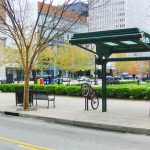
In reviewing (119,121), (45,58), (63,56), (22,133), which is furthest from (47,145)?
(63,56)

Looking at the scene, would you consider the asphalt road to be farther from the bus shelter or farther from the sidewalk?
the bus shelter

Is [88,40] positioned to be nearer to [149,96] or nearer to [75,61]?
[149,96]

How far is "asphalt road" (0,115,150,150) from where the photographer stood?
414 inches

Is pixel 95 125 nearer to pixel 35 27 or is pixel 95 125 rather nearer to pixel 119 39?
pixel 119 39

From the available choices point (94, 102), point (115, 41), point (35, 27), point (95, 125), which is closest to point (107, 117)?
point (95, 125)

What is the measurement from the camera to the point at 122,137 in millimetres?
12273

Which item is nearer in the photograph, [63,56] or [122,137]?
[122,137]

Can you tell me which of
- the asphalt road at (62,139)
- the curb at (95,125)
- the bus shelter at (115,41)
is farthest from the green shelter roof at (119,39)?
the asphalt road at (62,139)

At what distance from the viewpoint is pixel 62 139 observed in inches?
463

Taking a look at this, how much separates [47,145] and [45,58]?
45.9m

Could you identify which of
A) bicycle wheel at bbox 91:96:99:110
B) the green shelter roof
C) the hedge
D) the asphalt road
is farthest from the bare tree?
the asphalt road

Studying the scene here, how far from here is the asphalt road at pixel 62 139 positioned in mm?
A: 10516

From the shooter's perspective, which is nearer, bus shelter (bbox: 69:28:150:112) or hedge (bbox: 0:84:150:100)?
bus shelter (bbox: 69:28:150:112)

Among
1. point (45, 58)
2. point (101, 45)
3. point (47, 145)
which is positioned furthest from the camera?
point (45, 58)
